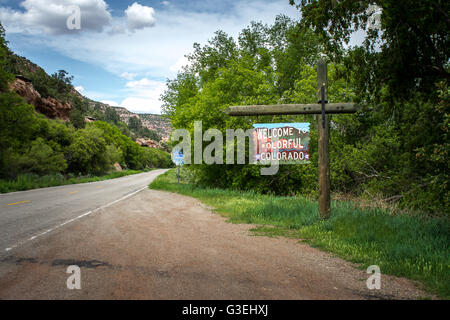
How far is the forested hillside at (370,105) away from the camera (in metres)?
5.77

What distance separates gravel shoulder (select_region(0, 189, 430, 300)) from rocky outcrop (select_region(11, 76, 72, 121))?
41487mm

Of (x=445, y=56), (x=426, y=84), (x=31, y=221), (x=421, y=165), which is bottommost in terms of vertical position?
(x=31, y=221)

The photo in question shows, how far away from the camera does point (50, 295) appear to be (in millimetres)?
3262

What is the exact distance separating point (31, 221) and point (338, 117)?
48.7 feet

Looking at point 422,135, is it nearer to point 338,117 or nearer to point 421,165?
point 421,165

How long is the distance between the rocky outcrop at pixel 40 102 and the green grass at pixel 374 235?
4206cm

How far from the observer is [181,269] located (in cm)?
418

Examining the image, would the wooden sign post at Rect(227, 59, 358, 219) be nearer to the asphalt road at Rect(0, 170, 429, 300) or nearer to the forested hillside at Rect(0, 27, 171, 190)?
the asphalt road at Rect(0, 170, 429, 300)

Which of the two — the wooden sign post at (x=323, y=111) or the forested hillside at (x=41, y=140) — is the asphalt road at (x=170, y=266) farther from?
the forested hillside at (x=41, y=140)

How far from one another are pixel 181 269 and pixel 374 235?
13.6ft
